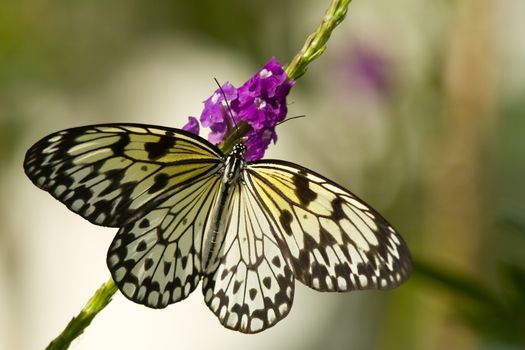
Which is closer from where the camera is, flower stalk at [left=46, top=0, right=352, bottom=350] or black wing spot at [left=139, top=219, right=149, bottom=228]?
flower stalk at [left=46, top=0, right=352, bottom=350]

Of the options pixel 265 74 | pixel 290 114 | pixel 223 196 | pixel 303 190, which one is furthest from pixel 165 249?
pixel 290 114

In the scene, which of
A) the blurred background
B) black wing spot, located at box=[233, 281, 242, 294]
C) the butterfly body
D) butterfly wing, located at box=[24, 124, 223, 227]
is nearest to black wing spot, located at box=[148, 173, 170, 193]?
butterfly wing, located at box=[24, 124, 223, 227]

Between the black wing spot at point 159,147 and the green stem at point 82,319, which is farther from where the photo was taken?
the black wing spot at point 159,147

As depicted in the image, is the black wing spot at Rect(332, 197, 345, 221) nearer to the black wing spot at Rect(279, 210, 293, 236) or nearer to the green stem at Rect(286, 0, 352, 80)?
the black wing spot at Rect(279, 210, 293, 236)

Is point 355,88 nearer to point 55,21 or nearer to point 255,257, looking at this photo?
point 55,21

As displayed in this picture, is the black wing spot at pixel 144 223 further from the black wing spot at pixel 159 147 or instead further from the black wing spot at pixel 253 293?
the black wing spot at pixel 253 293

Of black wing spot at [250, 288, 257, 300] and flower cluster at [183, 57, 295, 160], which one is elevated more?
flower cluster at [183, 57, 295, 160]

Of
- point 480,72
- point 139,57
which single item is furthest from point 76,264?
point 480,72

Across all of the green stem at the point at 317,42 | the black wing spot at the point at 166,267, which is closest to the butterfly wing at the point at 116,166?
the black wing spot at the point at 166,267
